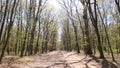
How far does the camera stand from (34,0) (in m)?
34.2

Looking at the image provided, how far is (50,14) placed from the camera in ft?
194

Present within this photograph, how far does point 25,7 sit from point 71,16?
10561mm

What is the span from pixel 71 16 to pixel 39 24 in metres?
8.30

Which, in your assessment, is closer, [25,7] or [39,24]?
[25,7]

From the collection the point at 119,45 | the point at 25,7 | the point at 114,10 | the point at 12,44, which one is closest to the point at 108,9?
the point at 114,10

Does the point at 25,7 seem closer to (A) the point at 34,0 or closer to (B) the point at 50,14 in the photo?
(A) the point at 34,0

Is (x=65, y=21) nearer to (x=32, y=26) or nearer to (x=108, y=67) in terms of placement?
(x=32, y=26)

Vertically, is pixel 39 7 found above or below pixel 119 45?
above

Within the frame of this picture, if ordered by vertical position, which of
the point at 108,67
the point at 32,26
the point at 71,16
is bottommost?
the point at 108,67

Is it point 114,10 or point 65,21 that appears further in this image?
point 65,21

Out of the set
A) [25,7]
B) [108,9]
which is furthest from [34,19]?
[108,9]

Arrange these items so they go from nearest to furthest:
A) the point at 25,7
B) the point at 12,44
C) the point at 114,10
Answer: the point at 25,7
the point at 114,10
the point at 12,44

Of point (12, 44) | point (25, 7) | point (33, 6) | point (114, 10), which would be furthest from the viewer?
point (12, 44)

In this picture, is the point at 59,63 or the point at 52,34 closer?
the point at 59,63
